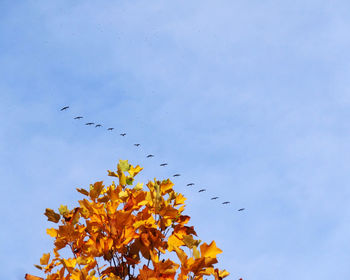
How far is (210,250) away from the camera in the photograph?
4.47 meters

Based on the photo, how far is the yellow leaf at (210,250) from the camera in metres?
4.46

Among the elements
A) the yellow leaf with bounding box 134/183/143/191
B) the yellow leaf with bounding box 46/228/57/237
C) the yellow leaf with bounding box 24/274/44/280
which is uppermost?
the yellow leaf with bounding box 134/183/143/191

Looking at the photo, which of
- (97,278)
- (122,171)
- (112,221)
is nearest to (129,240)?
(112,221)

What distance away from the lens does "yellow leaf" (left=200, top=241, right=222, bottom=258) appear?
446 cm

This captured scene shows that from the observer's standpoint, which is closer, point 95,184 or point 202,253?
point 202,253

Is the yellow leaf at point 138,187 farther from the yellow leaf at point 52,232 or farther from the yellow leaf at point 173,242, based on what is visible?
the yellow leaf at point 52,232

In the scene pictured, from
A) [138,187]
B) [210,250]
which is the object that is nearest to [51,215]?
[138,187]

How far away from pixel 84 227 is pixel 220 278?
167cm

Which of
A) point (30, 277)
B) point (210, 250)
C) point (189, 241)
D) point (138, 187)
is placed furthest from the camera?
point (138, 187)

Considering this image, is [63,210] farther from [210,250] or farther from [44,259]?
[210,250]

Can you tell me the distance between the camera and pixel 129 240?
15.4ft

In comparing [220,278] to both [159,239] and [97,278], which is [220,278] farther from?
[97,278]

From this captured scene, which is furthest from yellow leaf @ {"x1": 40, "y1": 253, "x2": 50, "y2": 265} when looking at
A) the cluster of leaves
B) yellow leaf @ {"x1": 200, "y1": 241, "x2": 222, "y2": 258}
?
yellow leaf @ {"x1": 200, "y1": 241, "x2": 222, "y2": 258}

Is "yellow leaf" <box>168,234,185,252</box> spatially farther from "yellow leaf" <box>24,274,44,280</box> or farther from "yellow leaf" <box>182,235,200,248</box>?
"yellow leaf" <box>24,274,44,280</box>
